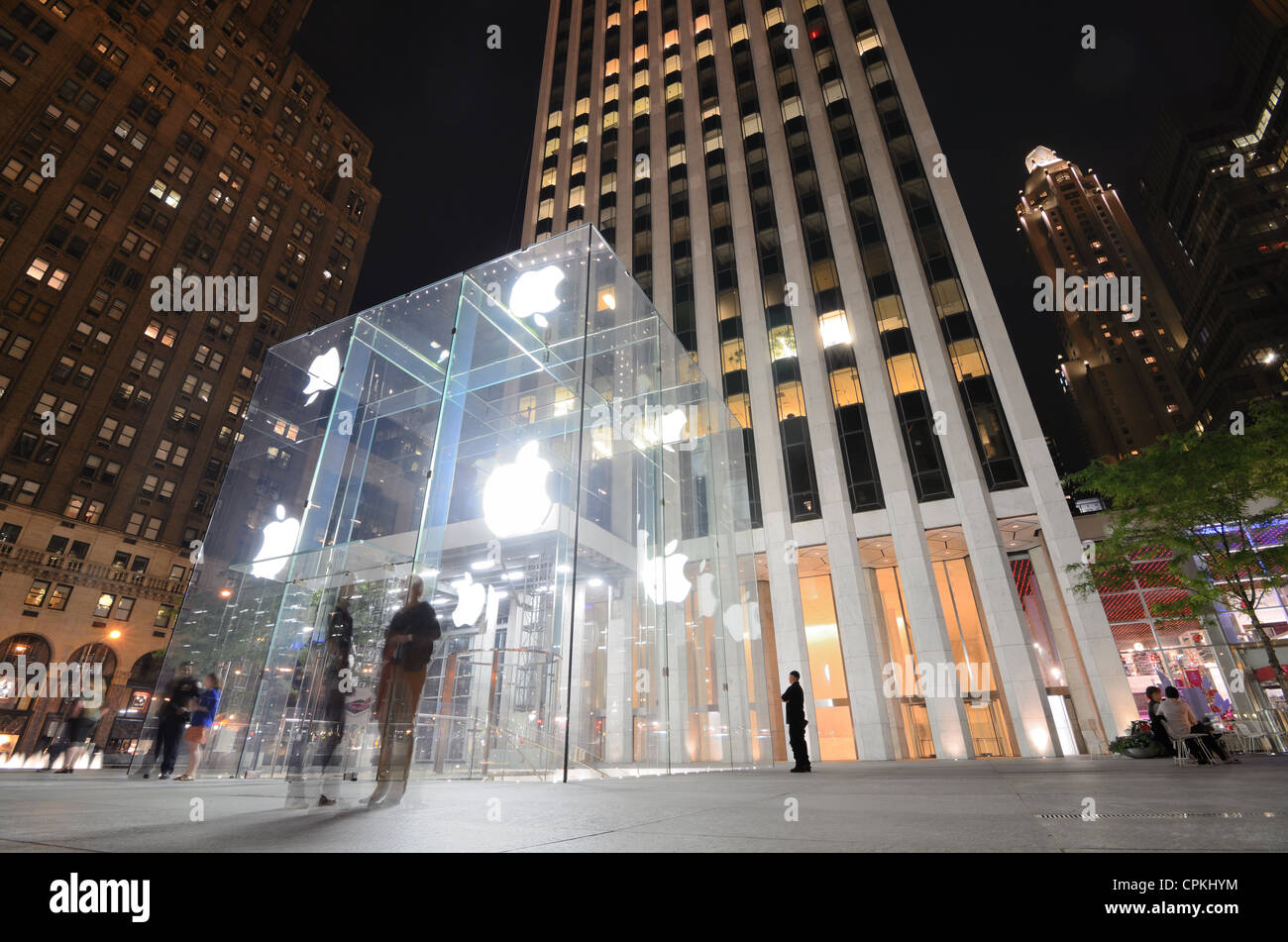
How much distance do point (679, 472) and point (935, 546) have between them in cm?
1491

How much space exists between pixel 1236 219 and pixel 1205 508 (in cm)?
7481

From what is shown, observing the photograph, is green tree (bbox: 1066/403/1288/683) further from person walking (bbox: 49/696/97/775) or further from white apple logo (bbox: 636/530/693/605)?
person walking (bbox: 49/696/97/775)

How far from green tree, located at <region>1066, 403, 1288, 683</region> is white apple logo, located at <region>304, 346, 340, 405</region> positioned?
70.3ft

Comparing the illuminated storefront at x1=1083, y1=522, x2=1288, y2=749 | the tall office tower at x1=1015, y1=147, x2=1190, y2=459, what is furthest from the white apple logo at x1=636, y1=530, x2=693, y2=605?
the tall office tower at x1=1015, y1=147, x2=1190, y2=459

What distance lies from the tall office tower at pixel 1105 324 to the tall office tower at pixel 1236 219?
551 inches

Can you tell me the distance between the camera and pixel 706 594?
13641 millimetres

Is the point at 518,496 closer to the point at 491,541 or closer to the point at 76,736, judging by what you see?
the point at 491,541

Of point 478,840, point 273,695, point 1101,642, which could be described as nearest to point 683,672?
point 273,695

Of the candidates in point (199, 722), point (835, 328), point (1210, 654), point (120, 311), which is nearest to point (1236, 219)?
point (1210, 654)

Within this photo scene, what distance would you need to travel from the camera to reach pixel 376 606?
945 cm

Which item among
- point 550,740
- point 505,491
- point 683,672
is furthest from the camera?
point 683,672

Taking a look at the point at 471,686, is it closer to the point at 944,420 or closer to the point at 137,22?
the point at 944,420

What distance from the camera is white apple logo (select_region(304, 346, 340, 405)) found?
13249 mm

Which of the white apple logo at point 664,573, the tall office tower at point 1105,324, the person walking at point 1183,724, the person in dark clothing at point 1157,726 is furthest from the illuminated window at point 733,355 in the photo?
the tall office tower at point 1105,324
